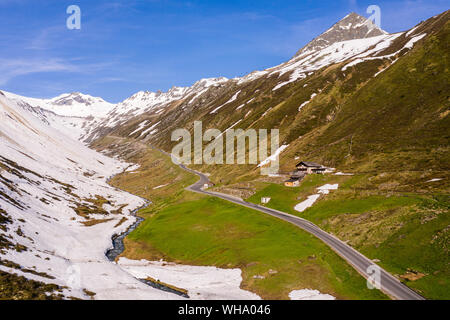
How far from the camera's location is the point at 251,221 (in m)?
79.3

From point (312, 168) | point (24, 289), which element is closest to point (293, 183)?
point (312, 168)

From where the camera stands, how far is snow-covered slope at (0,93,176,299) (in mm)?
49472

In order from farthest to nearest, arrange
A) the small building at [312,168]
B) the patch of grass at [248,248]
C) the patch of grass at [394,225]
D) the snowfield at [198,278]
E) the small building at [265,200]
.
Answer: the small building at [312,168] → the small building at [265,200] → the snowfield at [198,278] → the patch of grass at [248,248] → the patch of grass at [394,225]

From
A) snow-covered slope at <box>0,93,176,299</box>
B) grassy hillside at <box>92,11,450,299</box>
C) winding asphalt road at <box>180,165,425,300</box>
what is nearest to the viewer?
winding asphalt road at <box>180,165,425,300</box>

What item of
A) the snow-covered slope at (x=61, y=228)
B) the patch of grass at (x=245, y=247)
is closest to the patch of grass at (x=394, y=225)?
the patch of grass at (x=245, y=247)

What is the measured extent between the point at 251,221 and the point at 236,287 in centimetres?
2997

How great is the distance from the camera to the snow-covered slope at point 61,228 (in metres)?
49.5

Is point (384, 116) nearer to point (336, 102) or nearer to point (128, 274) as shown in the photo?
point (336, 102)

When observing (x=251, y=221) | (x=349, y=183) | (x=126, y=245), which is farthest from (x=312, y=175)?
(x=126, y=245)

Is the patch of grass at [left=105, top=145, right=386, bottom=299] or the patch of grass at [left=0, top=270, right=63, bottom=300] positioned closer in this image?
the patch of grass at [left=0, top=270, right=63, bottom=300]

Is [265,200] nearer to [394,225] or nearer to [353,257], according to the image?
[394,225]

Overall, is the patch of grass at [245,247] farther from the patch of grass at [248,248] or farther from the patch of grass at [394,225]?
the patch of grass at [394,225]

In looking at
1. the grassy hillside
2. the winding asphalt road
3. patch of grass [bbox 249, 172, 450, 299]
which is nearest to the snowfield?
the grassy hillside

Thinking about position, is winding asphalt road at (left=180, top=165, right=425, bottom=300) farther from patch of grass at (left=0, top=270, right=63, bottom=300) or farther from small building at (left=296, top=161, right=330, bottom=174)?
patch of grass at (left=0, top=270, right=63, bottom=300)
